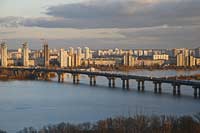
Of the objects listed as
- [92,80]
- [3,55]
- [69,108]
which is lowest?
[92,80]

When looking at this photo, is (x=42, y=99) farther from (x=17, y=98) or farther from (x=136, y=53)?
(x=136, y=53)

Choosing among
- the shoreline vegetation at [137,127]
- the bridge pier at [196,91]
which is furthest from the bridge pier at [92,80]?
the shoreline vegetation at [137,127]

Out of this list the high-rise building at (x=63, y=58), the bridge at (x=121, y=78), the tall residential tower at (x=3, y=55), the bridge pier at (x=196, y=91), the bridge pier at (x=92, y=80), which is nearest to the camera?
the bridge pier at (x=196, y=91)

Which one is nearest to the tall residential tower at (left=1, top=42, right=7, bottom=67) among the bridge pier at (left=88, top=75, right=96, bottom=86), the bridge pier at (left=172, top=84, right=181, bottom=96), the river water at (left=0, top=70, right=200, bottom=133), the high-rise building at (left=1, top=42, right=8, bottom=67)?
the high-rise building at (left=1, top=42, right=8, bottom=67)

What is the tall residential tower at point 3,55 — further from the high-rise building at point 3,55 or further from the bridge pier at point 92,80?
the bridge pier at point 92,80

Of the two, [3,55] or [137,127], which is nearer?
[137,127]

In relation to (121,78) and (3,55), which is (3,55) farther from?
(121,78)

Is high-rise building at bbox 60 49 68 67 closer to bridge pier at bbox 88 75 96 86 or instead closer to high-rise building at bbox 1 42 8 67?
high-rise building at bbox 1 42 8 67

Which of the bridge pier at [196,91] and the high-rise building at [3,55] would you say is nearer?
the bridge pier at [196,91]

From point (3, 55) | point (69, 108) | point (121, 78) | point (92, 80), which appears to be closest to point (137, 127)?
point (69, 108)

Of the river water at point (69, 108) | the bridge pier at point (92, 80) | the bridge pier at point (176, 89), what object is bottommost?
the bridge pier at point (92, 80)

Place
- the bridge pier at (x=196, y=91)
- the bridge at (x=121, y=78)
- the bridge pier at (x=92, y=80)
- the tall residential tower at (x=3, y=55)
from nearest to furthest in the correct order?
the bridge pier at (x=196, y=91) < the bridge at (x=121, y=78) < the bridge pier at (x=92, y=80) < the tall residential tower at (x=3, y=55)
